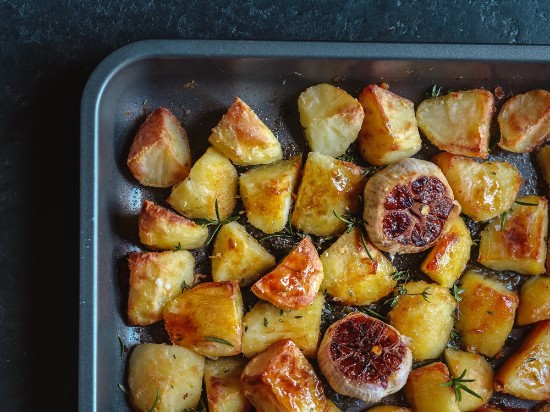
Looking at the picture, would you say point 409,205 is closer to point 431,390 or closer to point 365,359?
point 365,359

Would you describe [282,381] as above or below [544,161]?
below

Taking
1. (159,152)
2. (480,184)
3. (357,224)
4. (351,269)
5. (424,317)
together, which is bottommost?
(424,317)

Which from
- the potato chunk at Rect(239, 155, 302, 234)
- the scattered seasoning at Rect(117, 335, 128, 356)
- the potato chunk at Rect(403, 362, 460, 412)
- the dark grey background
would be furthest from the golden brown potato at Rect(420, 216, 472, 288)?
the scattered seasoning at Rect(117, 335, 128, 356)

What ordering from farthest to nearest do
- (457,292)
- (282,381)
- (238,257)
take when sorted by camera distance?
(457,292)
(238,257)
(282,381)

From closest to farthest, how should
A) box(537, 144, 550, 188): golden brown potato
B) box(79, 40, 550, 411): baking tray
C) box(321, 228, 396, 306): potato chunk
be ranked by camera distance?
box(79, 40, 550, 411): baking tray
box(321, 228, 396, 306): potato chunk
box(537, 144, 550, 188): golden brown potato

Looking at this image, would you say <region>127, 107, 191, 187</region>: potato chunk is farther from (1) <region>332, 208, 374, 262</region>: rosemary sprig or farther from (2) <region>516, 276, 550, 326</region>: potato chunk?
(2) <region>516, 276, 550, 326</region>: potato chunk

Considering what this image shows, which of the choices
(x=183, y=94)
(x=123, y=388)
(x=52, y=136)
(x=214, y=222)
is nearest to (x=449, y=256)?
(x=214, y=222)

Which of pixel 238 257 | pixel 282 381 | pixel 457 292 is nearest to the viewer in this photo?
pixel 282 381

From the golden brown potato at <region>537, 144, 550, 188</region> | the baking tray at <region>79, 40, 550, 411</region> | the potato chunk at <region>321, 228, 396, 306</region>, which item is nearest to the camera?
the baking tray at <region>79, 40, 550, 411</region>
